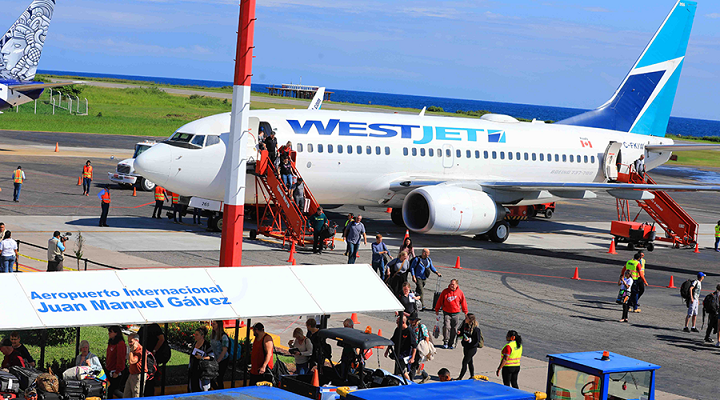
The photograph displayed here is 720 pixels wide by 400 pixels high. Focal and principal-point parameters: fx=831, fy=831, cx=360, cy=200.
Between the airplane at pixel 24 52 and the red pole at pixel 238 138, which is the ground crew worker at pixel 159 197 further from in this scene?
the airplane at pixel 24 52

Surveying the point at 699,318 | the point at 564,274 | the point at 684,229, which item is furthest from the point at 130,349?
the point at 684,229

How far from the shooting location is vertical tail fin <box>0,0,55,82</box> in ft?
205

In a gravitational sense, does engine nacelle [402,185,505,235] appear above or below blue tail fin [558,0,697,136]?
below

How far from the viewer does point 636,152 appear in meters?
41.1

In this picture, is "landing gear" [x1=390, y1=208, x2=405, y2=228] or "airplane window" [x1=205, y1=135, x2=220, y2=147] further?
"landing gear" [x1=390, y1=208, x2=405, y2=228]

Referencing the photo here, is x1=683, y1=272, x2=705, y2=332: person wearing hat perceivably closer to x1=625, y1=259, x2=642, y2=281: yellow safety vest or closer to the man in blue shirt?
x1=625, y1=259, x2=642, y2=281: yellow safety vest

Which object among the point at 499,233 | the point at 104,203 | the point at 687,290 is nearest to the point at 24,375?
the point at 687,290

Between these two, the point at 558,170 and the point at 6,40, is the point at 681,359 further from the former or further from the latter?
the point at 6,40

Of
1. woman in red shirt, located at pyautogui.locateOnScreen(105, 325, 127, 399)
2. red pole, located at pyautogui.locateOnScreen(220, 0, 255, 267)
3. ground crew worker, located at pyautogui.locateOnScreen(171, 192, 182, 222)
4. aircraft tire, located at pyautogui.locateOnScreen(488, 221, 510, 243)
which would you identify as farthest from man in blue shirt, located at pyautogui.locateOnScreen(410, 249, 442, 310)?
ground crew worker, located at pyautogui.locateOnScreen(171, 192, 182, 222)

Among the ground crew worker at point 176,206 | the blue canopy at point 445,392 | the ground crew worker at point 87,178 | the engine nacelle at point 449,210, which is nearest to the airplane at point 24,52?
the ground crew worker at point 87,178

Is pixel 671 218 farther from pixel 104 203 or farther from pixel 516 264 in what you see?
pixel 104 203

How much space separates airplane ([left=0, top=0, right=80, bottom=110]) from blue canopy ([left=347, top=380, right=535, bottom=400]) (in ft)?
184

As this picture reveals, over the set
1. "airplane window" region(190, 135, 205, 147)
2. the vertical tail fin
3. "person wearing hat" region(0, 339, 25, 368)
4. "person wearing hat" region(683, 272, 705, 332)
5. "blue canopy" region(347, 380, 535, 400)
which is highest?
the vertical tail fin

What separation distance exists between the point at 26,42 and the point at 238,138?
5096 centimetres
